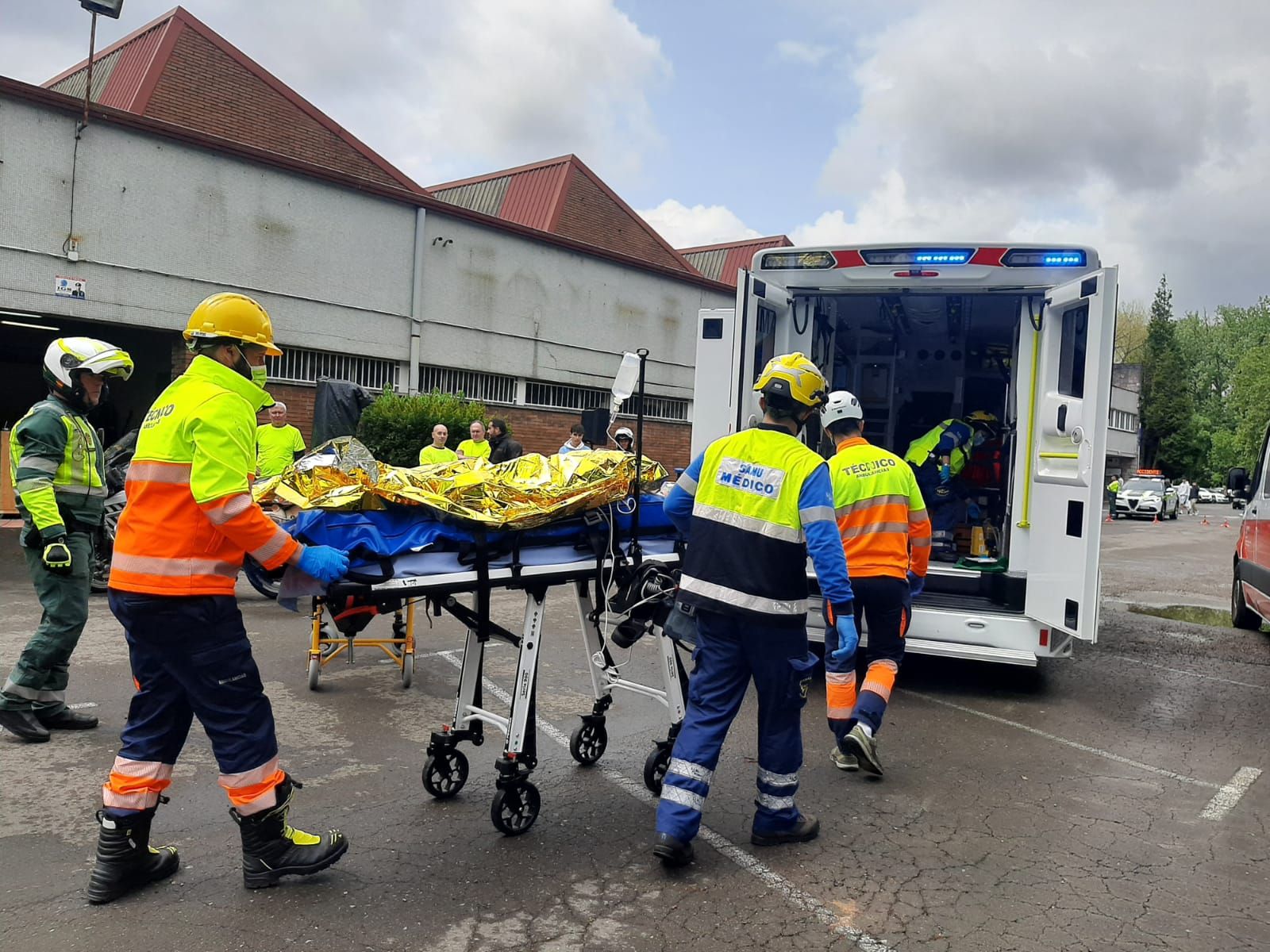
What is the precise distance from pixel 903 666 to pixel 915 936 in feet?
14.6

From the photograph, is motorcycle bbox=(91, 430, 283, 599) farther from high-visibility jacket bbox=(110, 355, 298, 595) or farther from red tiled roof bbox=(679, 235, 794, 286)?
red tiled roof bbox=(679, 235, 794, 286)

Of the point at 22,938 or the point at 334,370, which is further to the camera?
the point at 334,370

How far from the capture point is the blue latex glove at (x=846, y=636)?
165 inches

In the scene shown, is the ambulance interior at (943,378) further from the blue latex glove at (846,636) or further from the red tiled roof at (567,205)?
the red tiled roof at (567,205)

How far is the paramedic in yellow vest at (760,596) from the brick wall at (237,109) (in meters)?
14.3

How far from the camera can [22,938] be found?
310cm

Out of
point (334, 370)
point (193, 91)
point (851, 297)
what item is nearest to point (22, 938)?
point (851, 297)

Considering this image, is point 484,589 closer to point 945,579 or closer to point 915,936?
point 915,936

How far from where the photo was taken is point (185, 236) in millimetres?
14383

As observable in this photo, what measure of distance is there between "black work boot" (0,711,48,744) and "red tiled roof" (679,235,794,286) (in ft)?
84.9

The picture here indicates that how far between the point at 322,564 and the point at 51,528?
7.78 ft

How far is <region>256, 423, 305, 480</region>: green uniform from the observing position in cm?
912

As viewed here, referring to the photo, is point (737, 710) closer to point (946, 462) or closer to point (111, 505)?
point (946, 462)

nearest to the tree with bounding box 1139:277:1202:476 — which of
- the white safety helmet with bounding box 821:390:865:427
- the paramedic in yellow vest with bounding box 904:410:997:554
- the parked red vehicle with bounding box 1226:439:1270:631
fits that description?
the parked red vehicle with bounding box 1226:439:1270:631
